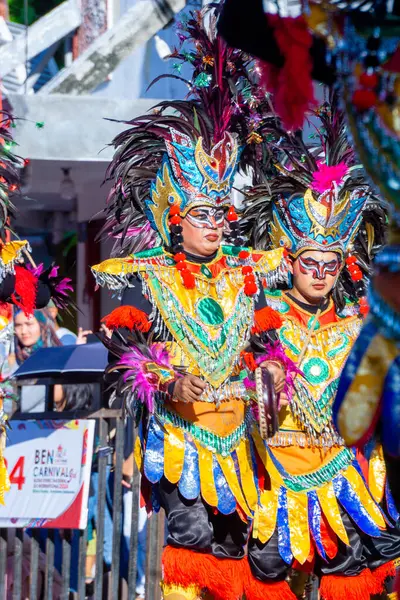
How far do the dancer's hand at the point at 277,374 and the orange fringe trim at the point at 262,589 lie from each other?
0.86m

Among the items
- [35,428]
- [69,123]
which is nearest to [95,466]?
[35,428]

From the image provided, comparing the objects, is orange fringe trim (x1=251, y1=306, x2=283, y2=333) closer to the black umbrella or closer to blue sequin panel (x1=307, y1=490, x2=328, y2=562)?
blue sequin panel (x1=307, y1=490, x2=328, y2=562)

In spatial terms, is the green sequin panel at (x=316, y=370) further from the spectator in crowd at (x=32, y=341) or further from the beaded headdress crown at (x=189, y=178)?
the spectator in crowd at (x=32, y=341)

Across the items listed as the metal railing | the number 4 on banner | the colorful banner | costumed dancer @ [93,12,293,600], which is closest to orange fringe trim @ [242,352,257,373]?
costumed dancer @ [93,12,293,600]

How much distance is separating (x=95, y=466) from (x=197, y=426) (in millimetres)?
1623

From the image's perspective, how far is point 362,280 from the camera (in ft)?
19.1

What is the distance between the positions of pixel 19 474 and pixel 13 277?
4.29 ft

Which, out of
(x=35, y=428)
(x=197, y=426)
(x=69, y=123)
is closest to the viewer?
(x=197, y=426)

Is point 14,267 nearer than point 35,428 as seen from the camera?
Yes

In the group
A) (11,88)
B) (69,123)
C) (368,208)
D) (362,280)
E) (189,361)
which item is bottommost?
(189,361)

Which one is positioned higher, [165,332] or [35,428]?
[165,332]

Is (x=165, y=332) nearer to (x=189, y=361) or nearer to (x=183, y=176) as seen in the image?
(x=189, y=361)

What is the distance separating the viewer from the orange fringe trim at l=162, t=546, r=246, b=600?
5.01 meters

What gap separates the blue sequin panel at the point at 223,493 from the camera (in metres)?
5.08
